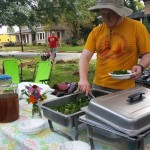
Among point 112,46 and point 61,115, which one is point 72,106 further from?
point 112,46

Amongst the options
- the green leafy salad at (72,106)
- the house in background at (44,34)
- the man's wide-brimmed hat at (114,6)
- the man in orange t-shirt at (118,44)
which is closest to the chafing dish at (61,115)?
the green leafy salad at (72,106)

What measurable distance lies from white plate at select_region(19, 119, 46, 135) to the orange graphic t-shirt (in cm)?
64

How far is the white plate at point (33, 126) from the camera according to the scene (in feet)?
Answer: 4.40

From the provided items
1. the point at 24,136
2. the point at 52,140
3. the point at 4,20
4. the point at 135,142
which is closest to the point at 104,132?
the point at 135,142

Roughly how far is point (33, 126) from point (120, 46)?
0.84 m

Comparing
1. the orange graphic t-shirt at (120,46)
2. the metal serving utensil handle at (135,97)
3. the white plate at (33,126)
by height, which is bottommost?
the white plate at (33,126)

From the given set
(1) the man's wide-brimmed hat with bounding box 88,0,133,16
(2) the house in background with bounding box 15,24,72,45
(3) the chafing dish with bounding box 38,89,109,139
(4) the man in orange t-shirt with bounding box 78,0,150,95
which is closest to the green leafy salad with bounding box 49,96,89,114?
(3) the chafing dish with bounding box 38,89,109,139

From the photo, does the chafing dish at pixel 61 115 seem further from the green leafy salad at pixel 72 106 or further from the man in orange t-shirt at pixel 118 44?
the man in orange t-shirt at pixel 118 44

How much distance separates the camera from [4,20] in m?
8.79

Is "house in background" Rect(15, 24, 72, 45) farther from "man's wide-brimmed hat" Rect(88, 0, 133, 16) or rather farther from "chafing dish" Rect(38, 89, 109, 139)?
"chafing dish" Rect(38, 89, 109, 139)

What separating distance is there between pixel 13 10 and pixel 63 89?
24.3 ft

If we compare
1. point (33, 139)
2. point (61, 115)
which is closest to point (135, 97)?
point (61, 115)

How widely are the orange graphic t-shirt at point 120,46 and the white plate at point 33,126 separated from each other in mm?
644

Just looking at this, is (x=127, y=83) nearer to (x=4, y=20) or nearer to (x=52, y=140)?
(x=52, y=140)
